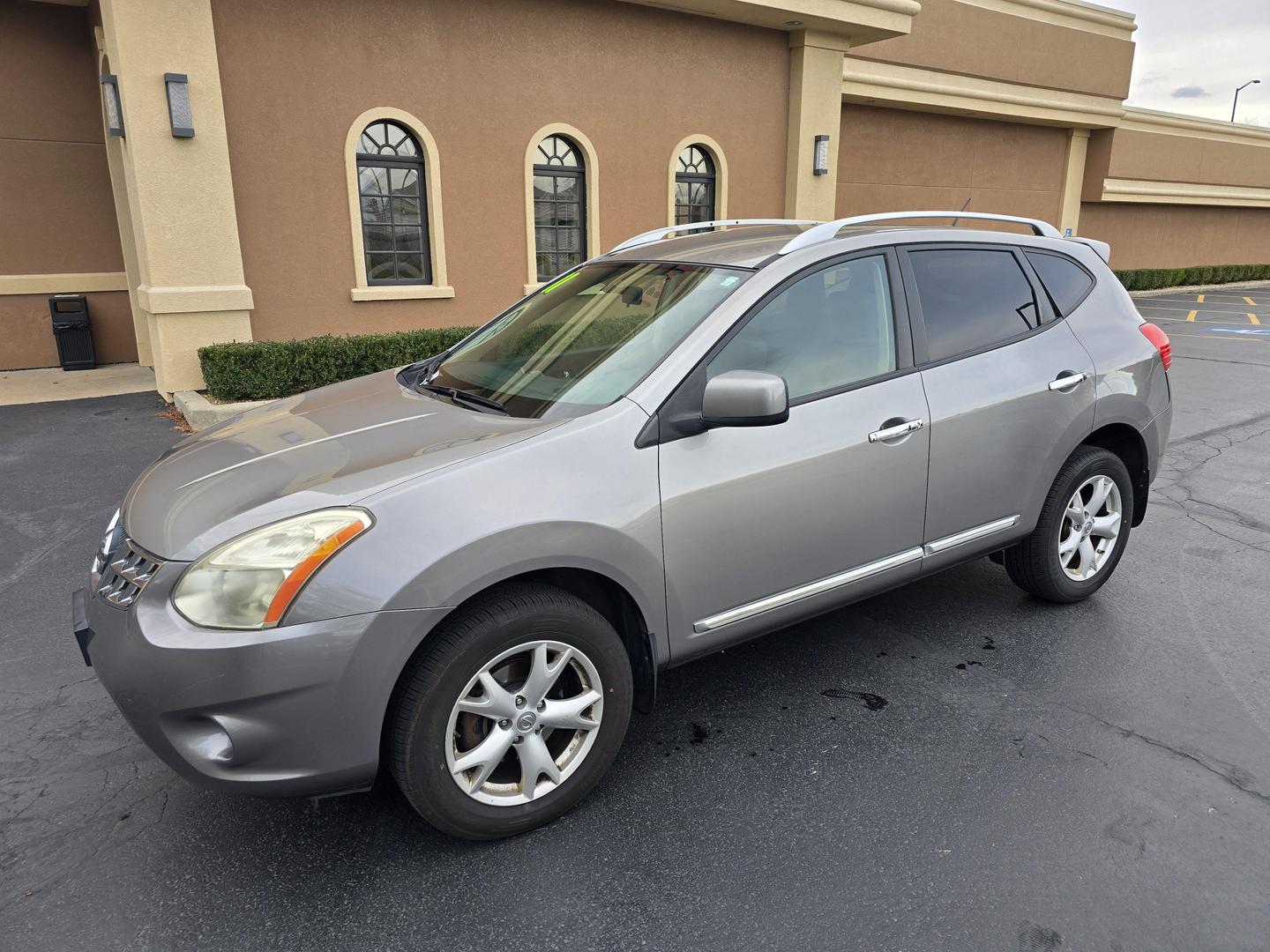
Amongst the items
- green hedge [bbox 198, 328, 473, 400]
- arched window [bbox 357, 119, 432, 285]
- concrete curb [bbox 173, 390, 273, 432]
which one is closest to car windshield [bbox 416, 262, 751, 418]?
concrete curb [bbox 173, 390, 273, 432]

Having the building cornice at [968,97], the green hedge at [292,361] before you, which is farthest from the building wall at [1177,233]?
the green hedge at [292,361]

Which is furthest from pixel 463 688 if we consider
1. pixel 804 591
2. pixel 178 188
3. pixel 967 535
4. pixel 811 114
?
pixel 811 114

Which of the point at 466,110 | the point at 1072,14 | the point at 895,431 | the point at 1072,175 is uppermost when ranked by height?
the point at 1072,14

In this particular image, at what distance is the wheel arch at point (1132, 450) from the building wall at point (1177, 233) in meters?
22.7

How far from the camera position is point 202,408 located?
28.1 ft

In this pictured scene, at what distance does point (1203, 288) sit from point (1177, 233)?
2051mm

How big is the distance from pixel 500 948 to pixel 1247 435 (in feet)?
28.5

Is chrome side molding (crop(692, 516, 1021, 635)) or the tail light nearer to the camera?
chrome side molding (crop(692, 516, 1021, 635))

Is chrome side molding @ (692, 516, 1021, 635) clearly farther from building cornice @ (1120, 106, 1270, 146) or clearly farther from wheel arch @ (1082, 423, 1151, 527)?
building cornice @ (1120, 106, 1270, 146)

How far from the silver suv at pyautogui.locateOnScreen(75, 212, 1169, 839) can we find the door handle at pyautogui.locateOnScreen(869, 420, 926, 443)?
1 cm

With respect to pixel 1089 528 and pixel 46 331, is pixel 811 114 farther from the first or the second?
pixel 46 331

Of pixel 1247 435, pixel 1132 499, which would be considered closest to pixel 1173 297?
pixel 1247 435

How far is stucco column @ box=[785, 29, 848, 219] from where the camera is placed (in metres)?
13.7

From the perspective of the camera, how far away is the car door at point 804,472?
3016mm
